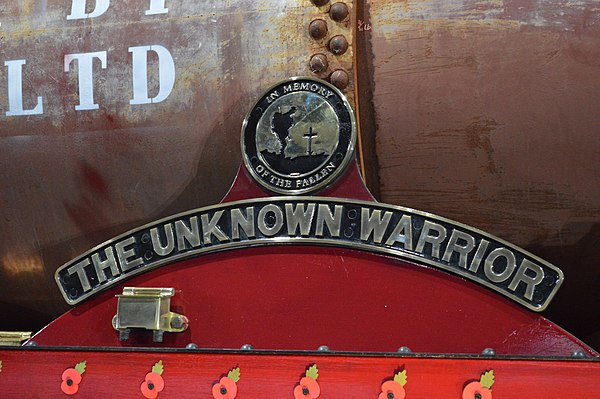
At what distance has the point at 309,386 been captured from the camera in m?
1.82

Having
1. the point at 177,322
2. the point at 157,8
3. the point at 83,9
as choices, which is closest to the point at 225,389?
the point at 177,322

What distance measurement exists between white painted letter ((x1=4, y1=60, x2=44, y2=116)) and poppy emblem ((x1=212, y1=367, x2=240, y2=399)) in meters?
0.98

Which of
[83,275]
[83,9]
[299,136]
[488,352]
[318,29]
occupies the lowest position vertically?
[488,352]

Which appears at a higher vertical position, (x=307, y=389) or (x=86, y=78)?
(x=86, y=78)

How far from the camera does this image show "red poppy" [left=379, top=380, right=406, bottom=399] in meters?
1.76

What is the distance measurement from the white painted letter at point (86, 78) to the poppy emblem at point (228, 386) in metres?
0.87

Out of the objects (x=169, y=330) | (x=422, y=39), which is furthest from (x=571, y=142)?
(x=169, y=330)

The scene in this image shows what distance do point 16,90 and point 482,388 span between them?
5.04 feet

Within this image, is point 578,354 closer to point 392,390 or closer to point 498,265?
point 498,265

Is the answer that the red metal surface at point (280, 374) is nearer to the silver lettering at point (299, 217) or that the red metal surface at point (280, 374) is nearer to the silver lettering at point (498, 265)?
the silver lettering at point (498, 265)

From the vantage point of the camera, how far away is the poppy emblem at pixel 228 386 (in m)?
1.88

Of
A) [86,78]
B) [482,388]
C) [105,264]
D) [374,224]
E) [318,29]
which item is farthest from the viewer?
[86,78]

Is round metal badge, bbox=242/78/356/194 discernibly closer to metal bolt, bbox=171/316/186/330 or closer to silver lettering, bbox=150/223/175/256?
silver lettering, bbox=150/223/175/256

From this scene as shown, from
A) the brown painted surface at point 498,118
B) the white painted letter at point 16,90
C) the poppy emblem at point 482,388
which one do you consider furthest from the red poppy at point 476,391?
the white painted letter at point 16,90
